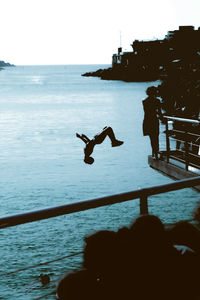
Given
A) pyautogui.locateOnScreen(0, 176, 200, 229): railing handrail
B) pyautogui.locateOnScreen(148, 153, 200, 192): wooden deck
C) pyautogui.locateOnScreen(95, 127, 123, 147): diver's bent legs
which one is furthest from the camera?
pyautogui.locateOnScreen(95, 127, 123, 147): diver's bent legs

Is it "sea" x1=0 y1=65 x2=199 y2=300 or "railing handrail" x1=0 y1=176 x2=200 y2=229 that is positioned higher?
"railing handrail" x1=0 y1=176 x2=200 y2=229

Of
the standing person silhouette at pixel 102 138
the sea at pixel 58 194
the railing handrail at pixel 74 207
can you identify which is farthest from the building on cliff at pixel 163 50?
the railing handrail at pixel 74 207

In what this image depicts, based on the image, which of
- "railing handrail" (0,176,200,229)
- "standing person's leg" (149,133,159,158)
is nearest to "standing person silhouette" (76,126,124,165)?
"standing person's leg" (149,133,159,158)

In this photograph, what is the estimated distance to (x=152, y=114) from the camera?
12.3 metres

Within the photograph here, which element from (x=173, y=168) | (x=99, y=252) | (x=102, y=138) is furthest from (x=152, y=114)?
(x=99, y=252)

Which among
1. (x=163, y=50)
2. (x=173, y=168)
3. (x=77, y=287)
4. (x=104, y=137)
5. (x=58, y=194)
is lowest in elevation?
(x=58, y=194)

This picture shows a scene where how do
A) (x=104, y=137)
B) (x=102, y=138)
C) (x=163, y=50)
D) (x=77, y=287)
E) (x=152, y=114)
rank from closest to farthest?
(x=77, y=287) < (x=102, y=138) < (x=104, y=137) < (x=152, y=114) < (x=163, y=50)

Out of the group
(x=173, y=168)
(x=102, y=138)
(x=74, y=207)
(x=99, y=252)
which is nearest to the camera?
(x=99, y=252)

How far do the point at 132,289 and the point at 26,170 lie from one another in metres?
31.0

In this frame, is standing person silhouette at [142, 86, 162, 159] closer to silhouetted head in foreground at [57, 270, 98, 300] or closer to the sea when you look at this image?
the sea

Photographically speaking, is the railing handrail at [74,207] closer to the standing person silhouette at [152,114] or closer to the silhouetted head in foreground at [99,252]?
the silhouetted head in foreground at [99,252]

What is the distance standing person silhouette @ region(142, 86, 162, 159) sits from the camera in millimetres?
12141

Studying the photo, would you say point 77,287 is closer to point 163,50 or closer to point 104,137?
point 104,137

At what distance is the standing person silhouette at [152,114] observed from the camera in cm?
1214
